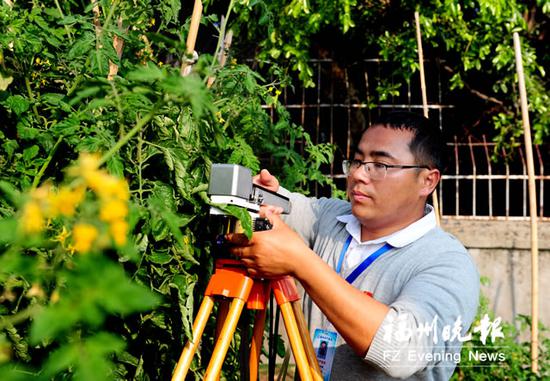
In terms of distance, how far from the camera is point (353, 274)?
185 cm

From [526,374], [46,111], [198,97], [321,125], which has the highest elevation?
[321,125]

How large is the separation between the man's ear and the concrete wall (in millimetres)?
2684

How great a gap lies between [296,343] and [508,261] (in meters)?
3.25

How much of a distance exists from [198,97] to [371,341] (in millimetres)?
865

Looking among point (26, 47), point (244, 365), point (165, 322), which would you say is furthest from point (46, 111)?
point (244, 365)

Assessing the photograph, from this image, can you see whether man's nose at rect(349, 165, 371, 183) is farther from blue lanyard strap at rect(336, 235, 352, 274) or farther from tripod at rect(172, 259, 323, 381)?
tripod at rect(172, 259, 323, 381)

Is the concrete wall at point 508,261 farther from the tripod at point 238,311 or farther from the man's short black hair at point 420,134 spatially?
the tripod at point 238,311

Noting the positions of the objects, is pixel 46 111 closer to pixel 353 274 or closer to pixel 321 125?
pixel 353 274

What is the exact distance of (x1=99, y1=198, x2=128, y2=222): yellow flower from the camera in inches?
22.2

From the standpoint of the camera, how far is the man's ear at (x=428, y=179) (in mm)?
1956

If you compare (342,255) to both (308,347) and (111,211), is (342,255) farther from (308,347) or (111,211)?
(111,211)

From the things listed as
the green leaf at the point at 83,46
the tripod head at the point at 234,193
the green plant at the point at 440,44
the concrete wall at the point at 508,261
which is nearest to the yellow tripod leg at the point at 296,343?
the tripod head at the point at 234,193

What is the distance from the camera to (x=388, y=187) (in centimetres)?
189

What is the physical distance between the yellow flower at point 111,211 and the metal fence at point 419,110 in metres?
4.44
